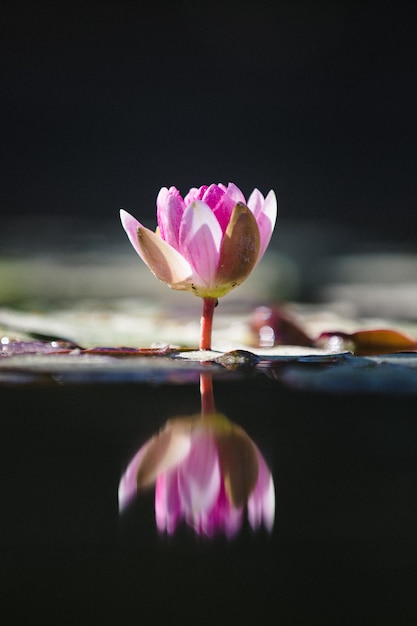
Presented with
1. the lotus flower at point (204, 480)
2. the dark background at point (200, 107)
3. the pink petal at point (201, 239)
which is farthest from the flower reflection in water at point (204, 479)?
the dark background at point (200, 107)

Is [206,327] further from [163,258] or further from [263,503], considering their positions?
[263,503]

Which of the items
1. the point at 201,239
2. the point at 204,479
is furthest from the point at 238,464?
the point at 201,239

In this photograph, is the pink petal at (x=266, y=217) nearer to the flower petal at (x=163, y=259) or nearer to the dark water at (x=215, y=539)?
the flower petal at (x=163, y=259)

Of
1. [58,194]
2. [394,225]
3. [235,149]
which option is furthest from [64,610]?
[235,149]

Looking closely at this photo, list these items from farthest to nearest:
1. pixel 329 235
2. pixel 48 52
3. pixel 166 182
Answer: pixel 48 52 < pixel 166 182 < pixel 329 235

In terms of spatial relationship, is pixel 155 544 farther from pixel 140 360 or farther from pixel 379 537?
pixel 140 360

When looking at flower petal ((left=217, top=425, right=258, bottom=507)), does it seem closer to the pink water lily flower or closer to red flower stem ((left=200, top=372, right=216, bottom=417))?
red flower stem ((left=200, top=372, right=216, bottom=417))
